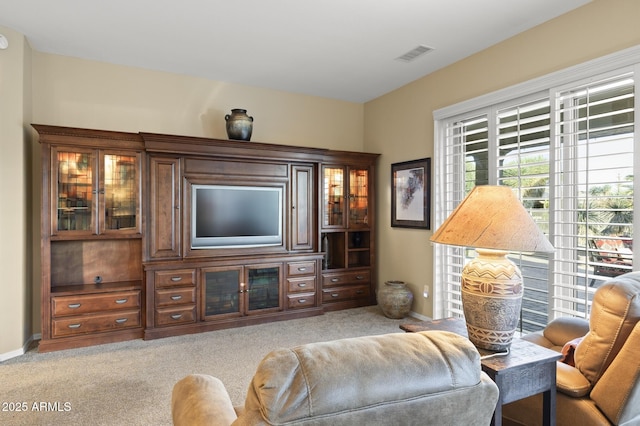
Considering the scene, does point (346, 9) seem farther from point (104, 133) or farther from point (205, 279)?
point (205, 279)

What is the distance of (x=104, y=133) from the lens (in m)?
3.73

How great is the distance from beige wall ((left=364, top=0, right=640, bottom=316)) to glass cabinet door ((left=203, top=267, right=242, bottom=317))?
212 centimetres

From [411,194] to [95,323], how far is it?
12.5ft

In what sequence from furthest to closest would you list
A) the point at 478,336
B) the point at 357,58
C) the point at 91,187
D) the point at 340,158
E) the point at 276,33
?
the point at 340,158 < the point at 357,58 < the point at 91,187 < the point at 276,33 < the point at 478,336

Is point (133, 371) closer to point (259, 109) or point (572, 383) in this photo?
point (572, 383)

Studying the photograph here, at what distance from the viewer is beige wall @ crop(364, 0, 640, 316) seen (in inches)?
110

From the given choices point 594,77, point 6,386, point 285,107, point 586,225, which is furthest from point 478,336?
point 285,107

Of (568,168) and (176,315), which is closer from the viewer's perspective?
(568,168)

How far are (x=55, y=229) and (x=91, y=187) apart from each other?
1.69 feet

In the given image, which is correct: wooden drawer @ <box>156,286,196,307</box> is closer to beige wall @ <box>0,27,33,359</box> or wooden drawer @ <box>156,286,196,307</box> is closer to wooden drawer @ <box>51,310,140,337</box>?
wooden drawer @ <box>51,310,140,337</box>

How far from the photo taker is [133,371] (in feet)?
10.0

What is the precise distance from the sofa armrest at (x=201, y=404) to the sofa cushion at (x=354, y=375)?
1.44 feet

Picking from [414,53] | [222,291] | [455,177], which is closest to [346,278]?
[222,291]

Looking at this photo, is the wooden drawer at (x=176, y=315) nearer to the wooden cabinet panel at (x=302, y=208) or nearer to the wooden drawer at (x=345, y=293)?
the wooden cabinet panel at (x=302, y=208)
